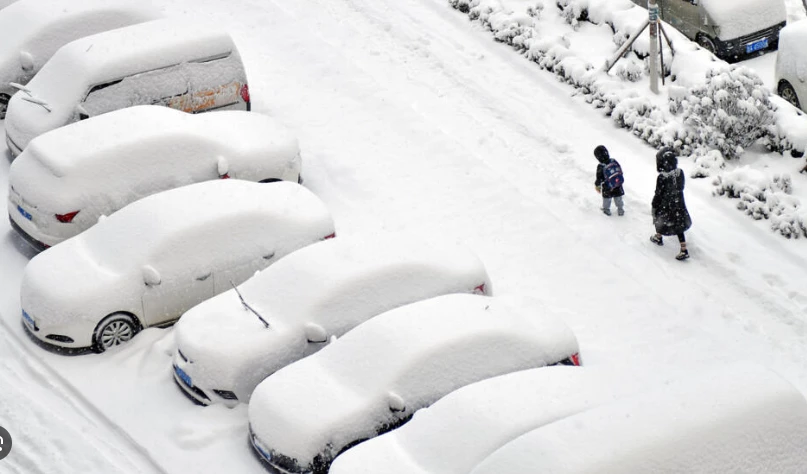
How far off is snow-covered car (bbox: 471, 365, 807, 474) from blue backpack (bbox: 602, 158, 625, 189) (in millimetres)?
5172

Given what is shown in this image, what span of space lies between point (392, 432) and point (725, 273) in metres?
5.27

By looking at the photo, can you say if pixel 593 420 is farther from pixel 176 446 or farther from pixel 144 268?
pixel 144 268

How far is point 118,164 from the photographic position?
13.6 metres

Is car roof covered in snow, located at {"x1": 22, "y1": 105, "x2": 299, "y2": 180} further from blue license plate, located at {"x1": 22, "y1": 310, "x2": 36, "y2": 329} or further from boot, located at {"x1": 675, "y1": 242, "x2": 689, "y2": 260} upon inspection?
boot, located at {"x1": 675, "y1": 242, "x2": 689, "y2": 260}

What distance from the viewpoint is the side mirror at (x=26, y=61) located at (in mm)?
17000

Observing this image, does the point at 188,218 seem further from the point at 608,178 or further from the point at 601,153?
the point at 608,178

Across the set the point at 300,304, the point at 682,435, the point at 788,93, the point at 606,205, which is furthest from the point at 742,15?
the point at 682,435

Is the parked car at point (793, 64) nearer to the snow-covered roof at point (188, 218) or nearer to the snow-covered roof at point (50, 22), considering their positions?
the snow-covered roof at point (188, 218)

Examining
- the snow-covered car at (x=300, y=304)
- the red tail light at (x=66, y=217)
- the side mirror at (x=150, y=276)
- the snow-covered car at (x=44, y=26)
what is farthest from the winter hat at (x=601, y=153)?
the snow-covered car at (x=44, y=26)

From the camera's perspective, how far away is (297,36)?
19281mm

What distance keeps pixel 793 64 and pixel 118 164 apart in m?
9.40

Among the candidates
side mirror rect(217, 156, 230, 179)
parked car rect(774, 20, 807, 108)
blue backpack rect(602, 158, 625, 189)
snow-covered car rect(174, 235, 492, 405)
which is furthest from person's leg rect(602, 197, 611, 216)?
side mirror rect(217, 156, 230, 179)

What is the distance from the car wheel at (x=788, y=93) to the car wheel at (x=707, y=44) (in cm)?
211

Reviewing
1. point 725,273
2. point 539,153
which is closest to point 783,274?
point 725,273
